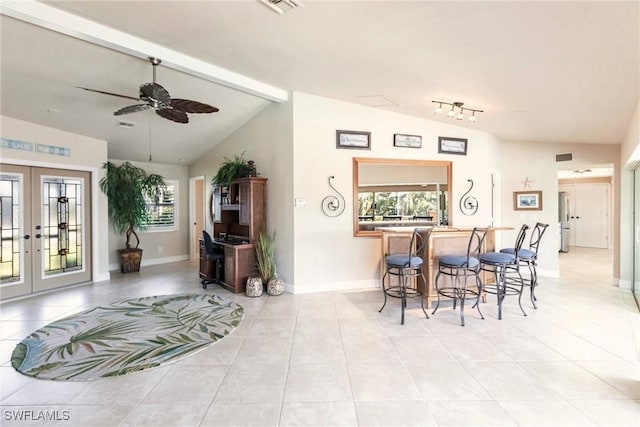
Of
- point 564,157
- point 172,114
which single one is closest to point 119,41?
point 172,114

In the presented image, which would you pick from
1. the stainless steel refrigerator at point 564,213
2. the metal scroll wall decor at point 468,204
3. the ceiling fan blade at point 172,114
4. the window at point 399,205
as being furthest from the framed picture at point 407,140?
the stainless steel refrigerator at point 564,213

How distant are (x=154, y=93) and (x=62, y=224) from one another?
3483mm

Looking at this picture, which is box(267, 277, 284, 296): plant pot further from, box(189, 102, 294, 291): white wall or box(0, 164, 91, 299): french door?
box(0, 164, 91, 299): french door

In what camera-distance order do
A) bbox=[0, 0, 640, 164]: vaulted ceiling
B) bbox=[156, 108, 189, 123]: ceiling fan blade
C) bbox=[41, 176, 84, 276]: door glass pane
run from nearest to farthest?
bbox=[0, 0, 640, 164]: vaulted ceiling
bbox=[156, 108, 189, 123]: ceiling fan blade
bbox=[41, 176, 84, 276]: door glass pane

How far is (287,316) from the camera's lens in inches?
149

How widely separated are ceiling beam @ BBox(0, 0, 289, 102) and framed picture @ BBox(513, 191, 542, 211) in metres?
5.08

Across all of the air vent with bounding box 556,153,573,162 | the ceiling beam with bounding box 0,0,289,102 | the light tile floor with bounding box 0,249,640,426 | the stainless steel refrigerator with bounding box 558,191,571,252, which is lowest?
the light tile floor with bounding box 0,249,640,426

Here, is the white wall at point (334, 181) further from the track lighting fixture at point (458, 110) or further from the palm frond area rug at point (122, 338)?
the palm frond area rug at point (122, 338)

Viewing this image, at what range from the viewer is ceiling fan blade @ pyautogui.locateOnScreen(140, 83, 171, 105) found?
3.30m

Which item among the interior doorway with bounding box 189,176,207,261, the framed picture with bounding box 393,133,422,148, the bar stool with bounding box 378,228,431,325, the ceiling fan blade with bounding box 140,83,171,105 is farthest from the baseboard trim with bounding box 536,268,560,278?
the interior doorway with bounding box 189,176,207,261

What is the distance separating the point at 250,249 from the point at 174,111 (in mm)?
2308

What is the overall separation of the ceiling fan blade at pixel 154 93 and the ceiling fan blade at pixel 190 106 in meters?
0.10

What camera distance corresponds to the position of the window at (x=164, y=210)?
24.0ft

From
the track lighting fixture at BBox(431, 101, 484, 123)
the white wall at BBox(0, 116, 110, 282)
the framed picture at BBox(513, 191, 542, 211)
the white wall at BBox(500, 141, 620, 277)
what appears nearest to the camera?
the track lighting fixture at BBox(431, 101, 484, 123)
